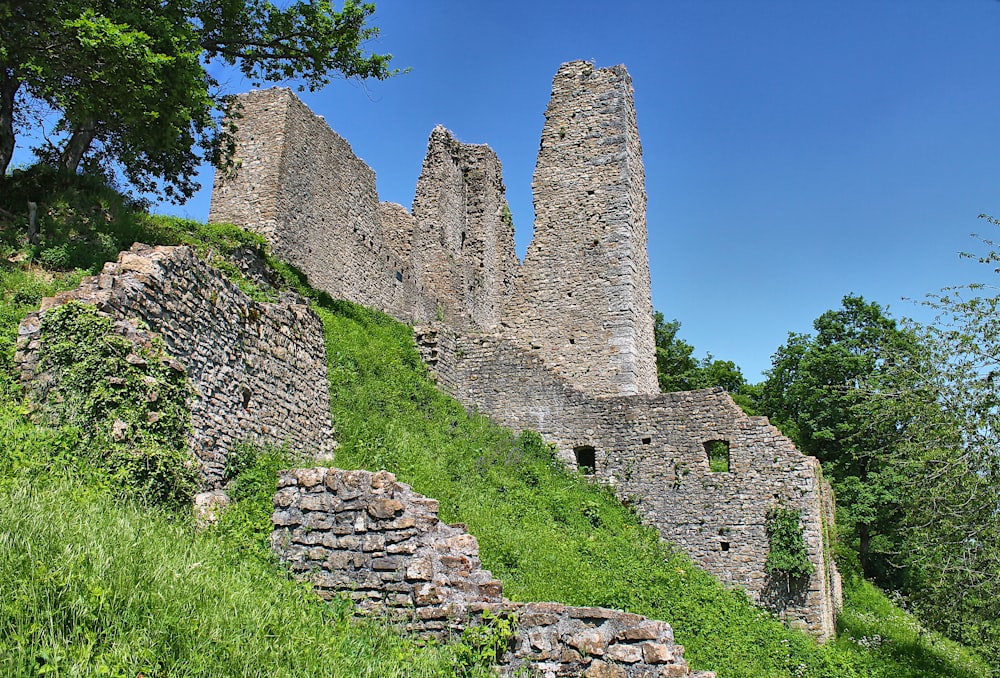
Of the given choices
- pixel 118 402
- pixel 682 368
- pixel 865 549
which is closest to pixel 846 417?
pixel 865 549

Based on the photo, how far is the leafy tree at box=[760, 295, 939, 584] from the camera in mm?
23391

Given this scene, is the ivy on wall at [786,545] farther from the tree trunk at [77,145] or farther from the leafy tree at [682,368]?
the leafy tree at [682,368]

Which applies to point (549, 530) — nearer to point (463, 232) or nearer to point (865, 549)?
point (463, 232)

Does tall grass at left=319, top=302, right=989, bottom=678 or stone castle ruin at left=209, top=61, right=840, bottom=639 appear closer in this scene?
tall grass at left=319, top=302, right=989, bottom=678

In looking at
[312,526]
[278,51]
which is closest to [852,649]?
[312,526]

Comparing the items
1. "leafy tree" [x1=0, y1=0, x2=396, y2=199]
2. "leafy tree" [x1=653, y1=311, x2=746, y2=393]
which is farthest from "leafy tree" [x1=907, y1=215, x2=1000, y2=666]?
"leafy tree" [x1=653, y1=311, x2=746, y2=393]

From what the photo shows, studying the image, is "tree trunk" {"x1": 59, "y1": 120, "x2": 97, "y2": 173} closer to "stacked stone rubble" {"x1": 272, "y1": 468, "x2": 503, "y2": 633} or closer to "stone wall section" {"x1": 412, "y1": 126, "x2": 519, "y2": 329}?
"stacked stone rubble" {"x1": 272, "y1": 468, "x2": 503, "y2": 633}

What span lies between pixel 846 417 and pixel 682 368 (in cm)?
1151

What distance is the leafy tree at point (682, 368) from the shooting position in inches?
1412

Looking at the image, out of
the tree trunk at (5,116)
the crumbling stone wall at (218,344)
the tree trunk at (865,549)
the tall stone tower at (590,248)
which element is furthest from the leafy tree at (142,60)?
the tree trunk at (865,549)

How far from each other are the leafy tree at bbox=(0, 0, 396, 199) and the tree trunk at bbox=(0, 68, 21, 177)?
0.02 metres

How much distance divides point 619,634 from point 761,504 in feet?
29.0

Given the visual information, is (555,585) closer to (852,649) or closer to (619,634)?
(619,634)

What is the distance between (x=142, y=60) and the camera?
10148 mm
